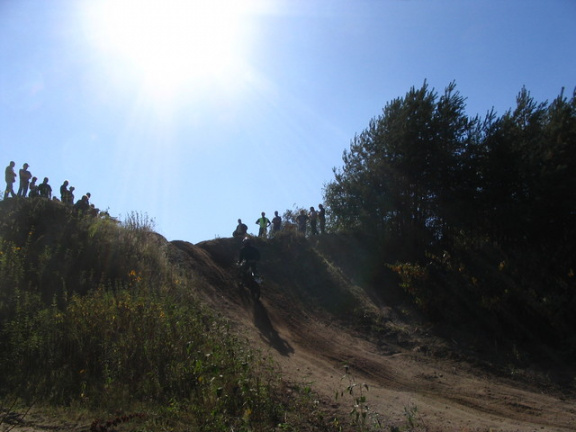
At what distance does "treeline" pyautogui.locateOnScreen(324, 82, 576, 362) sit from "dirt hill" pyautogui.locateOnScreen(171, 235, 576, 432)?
1696 mm

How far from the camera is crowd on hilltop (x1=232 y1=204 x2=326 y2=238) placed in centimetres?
2008

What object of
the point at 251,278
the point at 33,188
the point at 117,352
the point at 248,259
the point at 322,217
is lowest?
the point at 117,352

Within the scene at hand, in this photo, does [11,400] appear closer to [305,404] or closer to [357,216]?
[305,404]

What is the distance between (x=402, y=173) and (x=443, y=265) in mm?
5803

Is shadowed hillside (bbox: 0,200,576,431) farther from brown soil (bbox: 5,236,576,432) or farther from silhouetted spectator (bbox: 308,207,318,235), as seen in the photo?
silhouetted spectator (bbox: 308,207,318,235)

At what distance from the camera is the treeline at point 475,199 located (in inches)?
522

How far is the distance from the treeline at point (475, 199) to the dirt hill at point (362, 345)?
1.70 m

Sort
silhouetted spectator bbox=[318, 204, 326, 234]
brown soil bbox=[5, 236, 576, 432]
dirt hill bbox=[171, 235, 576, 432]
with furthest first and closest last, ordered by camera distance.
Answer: silhouetted spectator bbox=[318, 204, 326, 234] → dirt hill bbox=[171, 235, 576, 432] → brown soil bbox=[5, 236, 576, 432]

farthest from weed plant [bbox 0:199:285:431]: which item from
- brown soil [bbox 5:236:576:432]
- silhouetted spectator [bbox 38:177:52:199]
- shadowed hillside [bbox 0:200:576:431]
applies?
silhouetted spectator [bbox 38:177:52:199]

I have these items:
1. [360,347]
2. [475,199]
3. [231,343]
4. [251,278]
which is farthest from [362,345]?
[475,199]

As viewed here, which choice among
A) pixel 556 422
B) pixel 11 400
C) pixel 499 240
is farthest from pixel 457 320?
pixel 11 400

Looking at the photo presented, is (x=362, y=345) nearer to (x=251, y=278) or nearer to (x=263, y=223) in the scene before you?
(x=251, y=278)

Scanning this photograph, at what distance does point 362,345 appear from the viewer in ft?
40.2

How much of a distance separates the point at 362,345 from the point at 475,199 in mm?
9496
